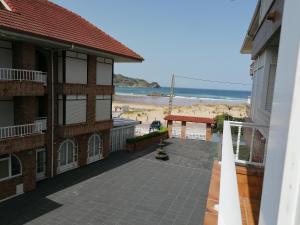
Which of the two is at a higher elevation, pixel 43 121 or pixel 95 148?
pixel 43 121

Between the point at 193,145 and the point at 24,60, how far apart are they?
64.6 feet

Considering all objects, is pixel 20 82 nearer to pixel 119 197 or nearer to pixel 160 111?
pixel 119 197

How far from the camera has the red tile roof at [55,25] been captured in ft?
44.2

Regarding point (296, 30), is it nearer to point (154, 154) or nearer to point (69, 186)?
point (69, 186)

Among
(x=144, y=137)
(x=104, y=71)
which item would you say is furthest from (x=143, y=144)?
(x=104, y=71)

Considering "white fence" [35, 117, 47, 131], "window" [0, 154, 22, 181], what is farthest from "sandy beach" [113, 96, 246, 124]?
"window" [0, 154, 22, 181]

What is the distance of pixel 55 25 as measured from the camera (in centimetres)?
1648

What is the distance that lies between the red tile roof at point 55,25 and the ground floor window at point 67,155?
22.7ft

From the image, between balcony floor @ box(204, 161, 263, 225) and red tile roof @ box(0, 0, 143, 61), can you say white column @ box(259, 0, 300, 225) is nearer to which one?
balcony floor @ box(204, 161, 263, 225)

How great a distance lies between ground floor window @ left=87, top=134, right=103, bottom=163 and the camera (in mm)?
20788

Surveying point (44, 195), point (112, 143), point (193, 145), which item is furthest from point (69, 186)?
point (193, 145)

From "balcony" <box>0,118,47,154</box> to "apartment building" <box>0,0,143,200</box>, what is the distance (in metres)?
0.05

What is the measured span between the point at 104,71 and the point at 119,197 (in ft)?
34.0

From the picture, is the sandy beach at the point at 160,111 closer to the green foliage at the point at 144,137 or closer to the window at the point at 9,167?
the green foliage at the point at 144,137
